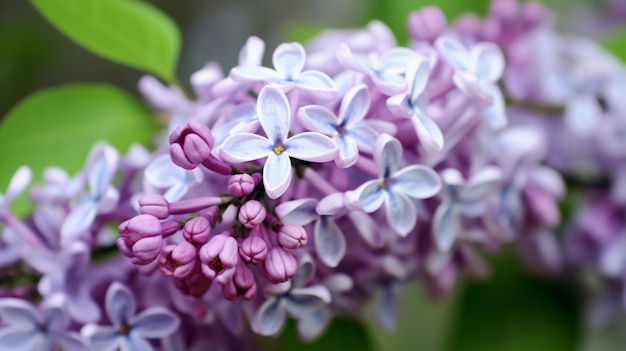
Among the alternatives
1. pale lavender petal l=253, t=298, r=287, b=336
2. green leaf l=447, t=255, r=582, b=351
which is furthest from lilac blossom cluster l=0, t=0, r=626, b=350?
green leaf l=447, t=255, r=582, b=351

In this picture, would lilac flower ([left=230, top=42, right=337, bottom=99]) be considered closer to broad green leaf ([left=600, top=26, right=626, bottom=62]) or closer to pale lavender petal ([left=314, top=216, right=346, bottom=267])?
pale lavender petal ([left=314, top=216, right=346, bottom=267])

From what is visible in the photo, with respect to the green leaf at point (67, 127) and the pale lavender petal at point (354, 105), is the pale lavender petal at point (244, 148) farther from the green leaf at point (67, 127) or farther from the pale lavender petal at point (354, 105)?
the green leaf at point (67, 127)

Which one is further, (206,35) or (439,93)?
(206,35)

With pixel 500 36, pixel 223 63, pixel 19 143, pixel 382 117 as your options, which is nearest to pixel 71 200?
pixel 19 143

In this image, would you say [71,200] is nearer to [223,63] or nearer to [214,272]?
[214,272]

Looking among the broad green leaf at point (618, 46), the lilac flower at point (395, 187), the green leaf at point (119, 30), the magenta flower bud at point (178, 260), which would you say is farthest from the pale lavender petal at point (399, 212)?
the broad green leaf at point (618, 46)

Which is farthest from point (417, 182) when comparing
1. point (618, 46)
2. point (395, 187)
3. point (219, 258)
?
point (618, 46)

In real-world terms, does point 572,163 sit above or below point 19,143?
below
